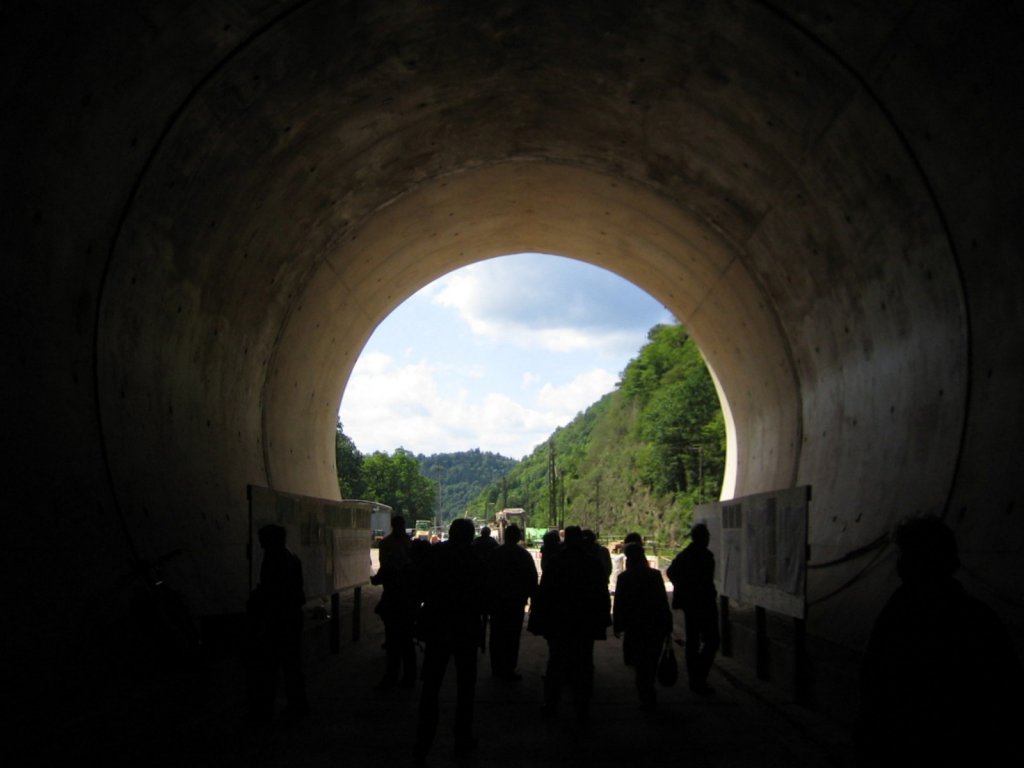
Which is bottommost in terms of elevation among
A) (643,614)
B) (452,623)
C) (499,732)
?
(499,732)

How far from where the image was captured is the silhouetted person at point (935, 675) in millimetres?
3002

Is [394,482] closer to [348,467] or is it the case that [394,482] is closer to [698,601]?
[348,467]

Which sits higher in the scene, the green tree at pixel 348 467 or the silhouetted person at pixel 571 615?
the green tree at pixel 348 467

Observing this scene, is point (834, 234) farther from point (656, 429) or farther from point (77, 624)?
point (656, 429)

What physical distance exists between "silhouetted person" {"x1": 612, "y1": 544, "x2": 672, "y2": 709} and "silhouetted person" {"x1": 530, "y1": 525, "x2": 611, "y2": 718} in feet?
1.71

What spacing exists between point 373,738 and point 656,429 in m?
58.6

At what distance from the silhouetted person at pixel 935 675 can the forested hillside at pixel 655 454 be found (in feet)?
138

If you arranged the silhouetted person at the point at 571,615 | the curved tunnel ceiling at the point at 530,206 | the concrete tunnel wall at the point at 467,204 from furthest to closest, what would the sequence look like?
the curved tunnel ceiling at the point at 530,206
the silhouetted person at the point at 571,615
the concrete tunnel wall at the point at 467,204

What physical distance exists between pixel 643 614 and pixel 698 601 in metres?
0.63

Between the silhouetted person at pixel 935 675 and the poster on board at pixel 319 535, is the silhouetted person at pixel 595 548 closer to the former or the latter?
the poster on board at pixel 319 535

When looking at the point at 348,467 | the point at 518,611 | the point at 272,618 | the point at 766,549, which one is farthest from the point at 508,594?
the point at 348,467

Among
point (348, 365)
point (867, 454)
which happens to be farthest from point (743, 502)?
point (348, 365)

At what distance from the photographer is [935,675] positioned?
3096 millimetres

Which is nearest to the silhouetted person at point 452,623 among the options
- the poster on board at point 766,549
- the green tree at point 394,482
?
the poster on board at point 766,549
